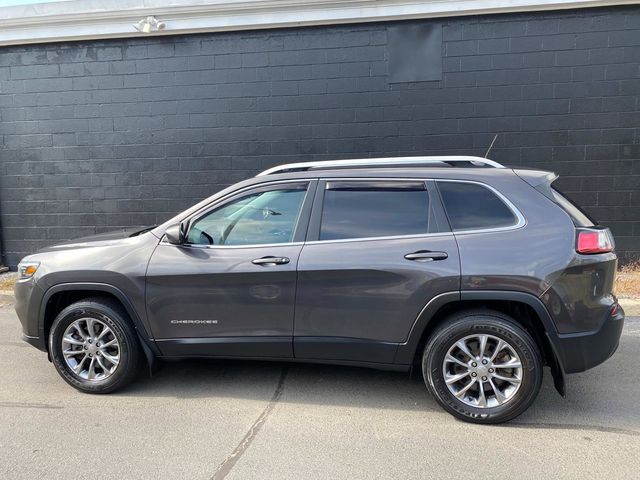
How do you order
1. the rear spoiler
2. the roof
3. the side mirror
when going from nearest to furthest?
the rear spoiler
the side mirror
the roof

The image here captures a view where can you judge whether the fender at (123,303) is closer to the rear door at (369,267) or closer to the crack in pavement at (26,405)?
the crack in pavement at (26,405)

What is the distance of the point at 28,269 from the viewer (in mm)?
4020

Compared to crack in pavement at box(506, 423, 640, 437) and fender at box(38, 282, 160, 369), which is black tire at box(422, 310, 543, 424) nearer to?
crack in pavement at box(506, 423, 640, 437)

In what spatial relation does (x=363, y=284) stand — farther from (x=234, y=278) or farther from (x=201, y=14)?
(x=201, y=14)

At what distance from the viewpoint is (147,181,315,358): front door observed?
11.8 feet

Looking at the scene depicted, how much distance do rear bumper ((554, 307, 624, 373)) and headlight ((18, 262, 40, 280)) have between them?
394 centimetres

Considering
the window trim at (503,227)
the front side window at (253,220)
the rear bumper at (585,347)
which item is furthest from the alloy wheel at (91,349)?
the rear bumper at (585,347)

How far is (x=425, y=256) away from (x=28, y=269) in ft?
10.3

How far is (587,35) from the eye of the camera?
721 centimetres

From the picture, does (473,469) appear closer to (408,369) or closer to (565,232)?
(408,369)

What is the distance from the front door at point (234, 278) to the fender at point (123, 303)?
10 cm

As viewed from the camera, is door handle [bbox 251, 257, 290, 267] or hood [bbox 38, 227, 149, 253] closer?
door handle [bbox 251, 257, 290, 267]

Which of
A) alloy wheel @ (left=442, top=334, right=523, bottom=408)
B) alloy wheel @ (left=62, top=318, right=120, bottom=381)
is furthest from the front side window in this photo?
alloy wheel @ (left=442, top=334, right=523, bottom=408)

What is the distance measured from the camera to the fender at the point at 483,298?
3252 millimetres
